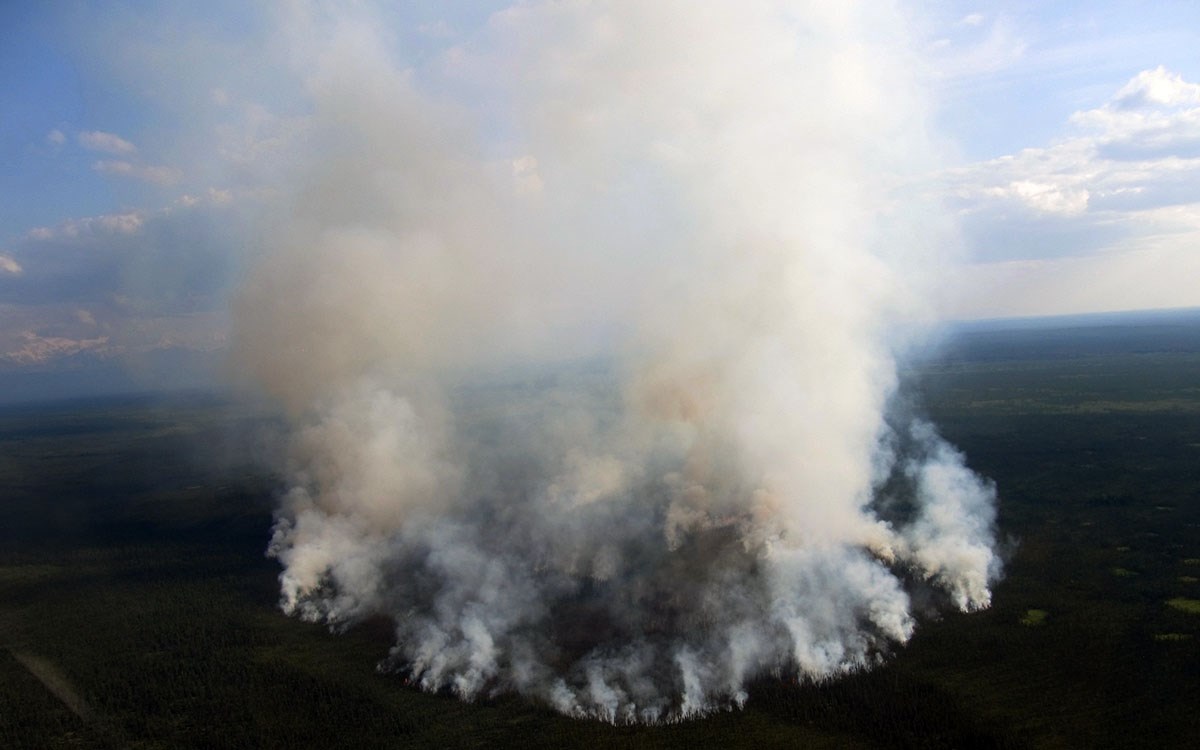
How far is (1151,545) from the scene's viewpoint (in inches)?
2657

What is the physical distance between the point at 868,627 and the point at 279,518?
71847mm

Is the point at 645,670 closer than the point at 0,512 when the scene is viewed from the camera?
Yes

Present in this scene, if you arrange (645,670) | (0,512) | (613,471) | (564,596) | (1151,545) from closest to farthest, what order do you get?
(645,670), (564,596), (1151,545), (613,471), (0,512)

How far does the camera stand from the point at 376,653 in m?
53.9

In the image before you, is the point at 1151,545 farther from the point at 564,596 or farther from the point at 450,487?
the point at 450,487

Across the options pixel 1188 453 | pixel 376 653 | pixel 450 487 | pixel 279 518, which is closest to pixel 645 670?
pixel 376 653

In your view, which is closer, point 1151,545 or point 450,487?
point 1151,545

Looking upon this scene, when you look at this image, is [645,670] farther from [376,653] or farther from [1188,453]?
[1188,453]

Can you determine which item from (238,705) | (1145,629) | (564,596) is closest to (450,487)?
(564,596)

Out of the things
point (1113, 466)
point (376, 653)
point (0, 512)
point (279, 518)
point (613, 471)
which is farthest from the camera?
point (0, 512)

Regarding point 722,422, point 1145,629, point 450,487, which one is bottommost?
point 1145,629

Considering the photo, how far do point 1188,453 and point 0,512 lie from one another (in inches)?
7167

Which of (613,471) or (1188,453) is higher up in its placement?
(613,471)

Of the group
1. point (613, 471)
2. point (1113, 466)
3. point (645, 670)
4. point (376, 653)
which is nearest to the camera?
point (645, 670)
